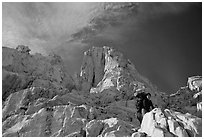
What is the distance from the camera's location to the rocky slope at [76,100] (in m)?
47.2

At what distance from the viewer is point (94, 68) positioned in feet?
443

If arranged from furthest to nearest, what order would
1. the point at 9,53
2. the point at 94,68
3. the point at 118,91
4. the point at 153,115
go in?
the point at 94,68, the point at 9,53, the point at 118,91, the point at 153,115

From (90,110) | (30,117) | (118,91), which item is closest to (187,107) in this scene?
(118,91)

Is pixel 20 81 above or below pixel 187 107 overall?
above

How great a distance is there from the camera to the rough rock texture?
1503 inches

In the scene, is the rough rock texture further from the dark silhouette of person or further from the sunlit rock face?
the sunlit rock face

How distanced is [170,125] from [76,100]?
3544cm

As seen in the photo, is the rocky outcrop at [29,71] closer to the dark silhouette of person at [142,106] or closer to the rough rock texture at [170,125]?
the dark silhouette of person at [142,106]

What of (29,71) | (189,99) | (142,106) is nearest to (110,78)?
(189,99)

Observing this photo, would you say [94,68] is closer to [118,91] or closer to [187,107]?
[118,91]

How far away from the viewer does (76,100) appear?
72.8 meters

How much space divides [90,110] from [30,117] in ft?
41.9

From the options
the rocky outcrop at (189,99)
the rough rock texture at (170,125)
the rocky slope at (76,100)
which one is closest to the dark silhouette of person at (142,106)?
the rocky slope at (76,100)

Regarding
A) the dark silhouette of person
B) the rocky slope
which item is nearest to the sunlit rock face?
the rocky slope
